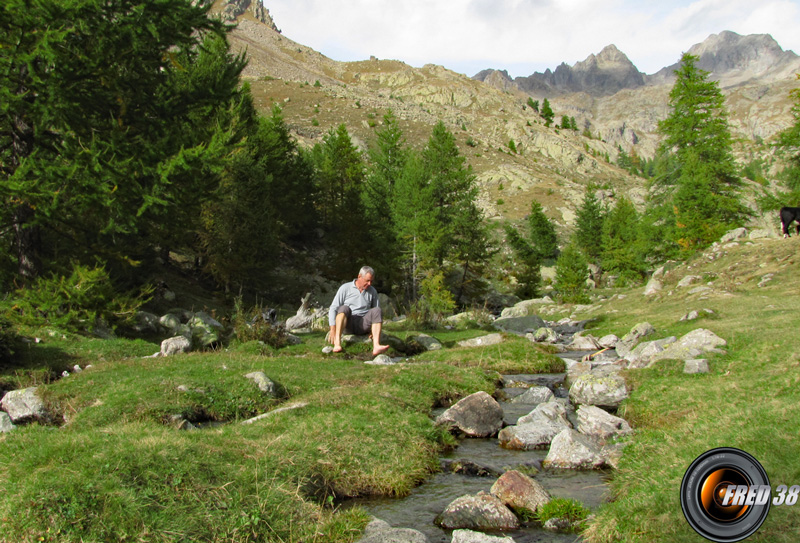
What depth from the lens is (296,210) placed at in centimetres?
5012

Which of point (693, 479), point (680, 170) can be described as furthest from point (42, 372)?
point (680, 170)

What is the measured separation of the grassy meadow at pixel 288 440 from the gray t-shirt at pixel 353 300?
1572 mm

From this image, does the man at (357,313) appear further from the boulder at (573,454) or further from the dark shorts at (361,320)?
the boulder at (573,454)

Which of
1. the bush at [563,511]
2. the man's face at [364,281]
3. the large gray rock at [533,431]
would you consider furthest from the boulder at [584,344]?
the bush at [563,511]

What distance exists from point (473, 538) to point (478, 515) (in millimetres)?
887

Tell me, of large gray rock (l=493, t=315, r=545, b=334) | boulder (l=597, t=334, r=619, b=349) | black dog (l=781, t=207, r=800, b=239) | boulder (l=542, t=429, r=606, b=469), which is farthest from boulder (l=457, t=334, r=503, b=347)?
black dog (l=781, t=207, r=800, b=239)

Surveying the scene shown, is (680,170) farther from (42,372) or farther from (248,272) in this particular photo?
(42,372)

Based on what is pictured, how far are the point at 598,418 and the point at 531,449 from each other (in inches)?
59.4

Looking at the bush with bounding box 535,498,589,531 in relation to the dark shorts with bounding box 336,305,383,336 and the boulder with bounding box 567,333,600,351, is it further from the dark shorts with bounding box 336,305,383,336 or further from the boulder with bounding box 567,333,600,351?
the boulder with bounding box 567,333,600,351

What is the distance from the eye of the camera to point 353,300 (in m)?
15.6

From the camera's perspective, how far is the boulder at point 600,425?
9.63 m

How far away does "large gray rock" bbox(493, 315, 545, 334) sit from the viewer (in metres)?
32.4

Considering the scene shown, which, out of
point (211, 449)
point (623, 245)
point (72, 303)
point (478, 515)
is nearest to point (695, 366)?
point (478, 515)

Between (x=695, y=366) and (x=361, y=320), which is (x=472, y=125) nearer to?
(x=361, y=320)
